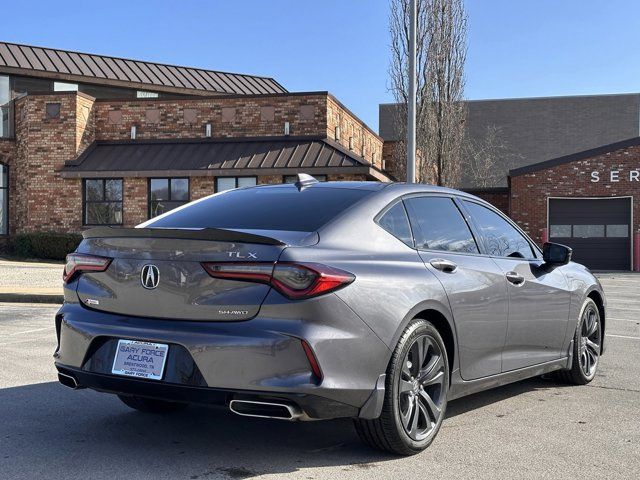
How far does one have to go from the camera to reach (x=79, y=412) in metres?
5.08

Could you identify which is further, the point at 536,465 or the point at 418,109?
the point at 418,109

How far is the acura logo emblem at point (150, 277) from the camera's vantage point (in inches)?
154

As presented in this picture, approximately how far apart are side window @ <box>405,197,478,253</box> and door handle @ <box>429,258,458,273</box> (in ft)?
0.40

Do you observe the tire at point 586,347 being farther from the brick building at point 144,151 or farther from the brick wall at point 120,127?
the brick wall at point 120,127

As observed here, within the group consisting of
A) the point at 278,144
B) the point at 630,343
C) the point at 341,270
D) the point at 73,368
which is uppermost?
the point at 278,144

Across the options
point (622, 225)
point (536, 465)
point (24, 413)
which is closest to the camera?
point (536, 465)

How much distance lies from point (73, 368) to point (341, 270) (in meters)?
1.57

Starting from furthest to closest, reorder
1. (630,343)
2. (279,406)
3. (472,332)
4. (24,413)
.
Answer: (630,343)
(24,413)
(472,332)
(279,406)

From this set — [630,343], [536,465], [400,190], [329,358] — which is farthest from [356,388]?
[630,343]

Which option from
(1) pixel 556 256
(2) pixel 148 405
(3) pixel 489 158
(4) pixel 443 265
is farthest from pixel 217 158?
(3) pixel 489 158

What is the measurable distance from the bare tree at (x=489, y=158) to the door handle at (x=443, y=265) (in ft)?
131

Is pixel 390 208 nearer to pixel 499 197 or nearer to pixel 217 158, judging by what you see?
pixel 217 158

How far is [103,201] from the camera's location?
26422 millimetres

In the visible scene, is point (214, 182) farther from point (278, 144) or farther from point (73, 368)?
point (73, 368)
